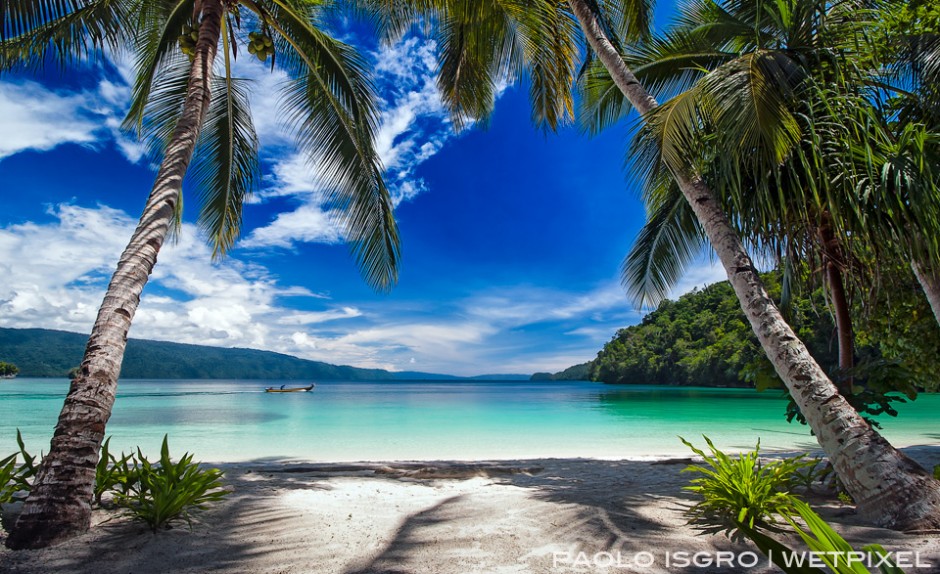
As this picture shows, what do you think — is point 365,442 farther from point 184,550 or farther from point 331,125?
point 184,550

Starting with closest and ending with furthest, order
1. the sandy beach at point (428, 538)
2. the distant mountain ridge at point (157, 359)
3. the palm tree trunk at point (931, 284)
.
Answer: the sandy beach at point (428, 538), the palm tree trunk at point (931, 284), the distant mountain ridge at point (157, 359)

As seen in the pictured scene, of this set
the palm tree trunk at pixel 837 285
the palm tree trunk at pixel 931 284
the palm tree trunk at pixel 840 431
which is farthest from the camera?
the palm tree trunk at pixel 837 285

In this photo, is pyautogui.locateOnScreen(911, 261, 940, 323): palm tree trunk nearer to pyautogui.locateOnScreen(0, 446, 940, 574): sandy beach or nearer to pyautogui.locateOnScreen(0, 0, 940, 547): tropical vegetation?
pyautogui.locateOnScreen(0, 0, 940, 547): tropical vegetation

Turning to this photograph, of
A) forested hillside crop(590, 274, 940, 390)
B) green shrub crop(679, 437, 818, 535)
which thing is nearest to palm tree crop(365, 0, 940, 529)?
A: green shrub crop(679, 437, 818, 535)

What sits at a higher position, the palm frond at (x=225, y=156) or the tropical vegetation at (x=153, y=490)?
the palm frond at (x=225, y=156)

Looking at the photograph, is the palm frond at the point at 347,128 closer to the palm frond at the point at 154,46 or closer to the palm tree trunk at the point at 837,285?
the palm frond at the point at 154,46

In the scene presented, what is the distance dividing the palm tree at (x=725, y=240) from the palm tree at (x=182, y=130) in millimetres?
1463

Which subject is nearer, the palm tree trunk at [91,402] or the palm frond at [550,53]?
the palm tree trunk at [91,402]

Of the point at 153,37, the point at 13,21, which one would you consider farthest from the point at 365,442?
the point at 13,21

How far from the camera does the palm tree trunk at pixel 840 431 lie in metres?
3.04

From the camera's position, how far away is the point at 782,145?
12.2ft

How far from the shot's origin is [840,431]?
10.7 feet

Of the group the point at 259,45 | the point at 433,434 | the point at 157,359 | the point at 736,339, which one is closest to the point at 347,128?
the point at 259,45

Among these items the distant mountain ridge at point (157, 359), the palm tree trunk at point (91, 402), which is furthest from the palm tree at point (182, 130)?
the distant mountain ridge at point (157, 359)
